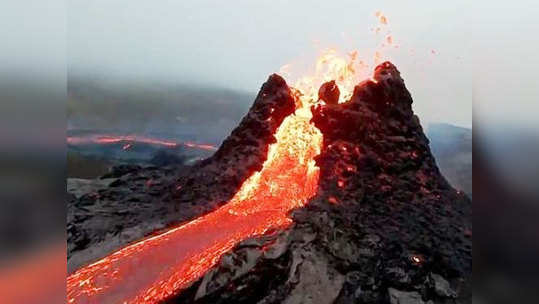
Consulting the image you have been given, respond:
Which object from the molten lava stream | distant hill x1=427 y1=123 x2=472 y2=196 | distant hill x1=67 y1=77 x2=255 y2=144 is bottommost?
the molten lava stream

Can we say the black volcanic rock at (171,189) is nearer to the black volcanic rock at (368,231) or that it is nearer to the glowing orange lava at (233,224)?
the glowing orange lava at (233,224)

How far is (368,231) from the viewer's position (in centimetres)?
305

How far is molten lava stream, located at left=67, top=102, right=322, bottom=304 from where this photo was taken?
2.76 metres

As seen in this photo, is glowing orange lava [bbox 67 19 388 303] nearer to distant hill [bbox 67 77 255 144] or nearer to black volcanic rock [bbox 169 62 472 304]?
black volcanic rock [bbox 169 62 472 304]

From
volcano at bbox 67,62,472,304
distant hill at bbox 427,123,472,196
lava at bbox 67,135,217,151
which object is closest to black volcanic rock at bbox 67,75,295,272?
volcano at bbox 67,62,472,304

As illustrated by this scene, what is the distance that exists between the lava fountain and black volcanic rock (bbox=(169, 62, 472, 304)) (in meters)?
0.07

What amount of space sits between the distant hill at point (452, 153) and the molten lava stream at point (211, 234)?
66 centimetres

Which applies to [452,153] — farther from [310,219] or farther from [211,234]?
[211,234]

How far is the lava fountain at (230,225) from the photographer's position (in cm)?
277

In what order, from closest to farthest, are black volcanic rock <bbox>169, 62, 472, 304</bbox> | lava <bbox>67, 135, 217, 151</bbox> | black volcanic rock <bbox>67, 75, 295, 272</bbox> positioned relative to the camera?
black volcanic rock <bbox>169, 62, 472, 304</bbox> < lava <bbox>67, 135, 217, 151</bbox> < black volcanic rock <bbox>67, 75, 295, 272</bbox>

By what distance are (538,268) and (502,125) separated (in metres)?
0.51

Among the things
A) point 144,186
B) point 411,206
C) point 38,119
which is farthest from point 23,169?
point 411,206

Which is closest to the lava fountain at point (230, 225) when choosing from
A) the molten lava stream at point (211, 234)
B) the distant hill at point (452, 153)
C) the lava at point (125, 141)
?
the molten lava stream at point (211, 234)

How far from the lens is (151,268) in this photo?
2.85 metres
